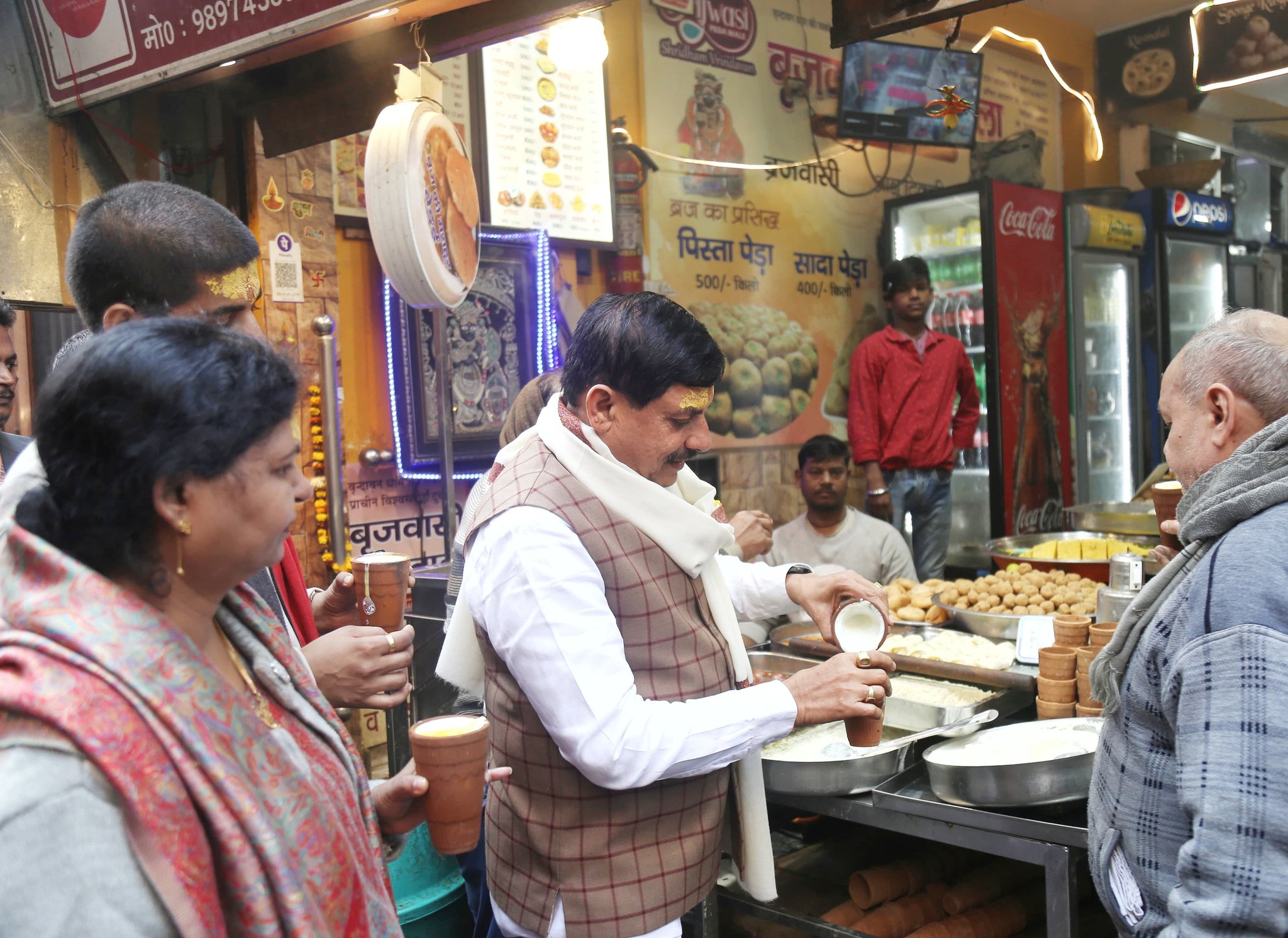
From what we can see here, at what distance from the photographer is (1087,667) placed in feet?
8.29

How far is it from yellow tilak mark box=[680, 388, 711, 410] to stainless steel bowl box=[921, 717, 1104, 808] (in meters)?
1.03

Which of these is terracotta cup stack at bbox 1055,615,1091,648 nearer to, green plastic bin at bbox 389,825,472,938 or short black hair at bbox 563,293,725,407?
short black hair at bbox 563,293,725,407

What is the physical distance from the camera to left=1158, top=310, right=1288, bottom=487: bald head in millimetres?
1618

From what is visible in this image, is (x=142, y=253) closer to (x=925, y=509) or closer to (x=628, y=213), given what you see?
(x=628, y=213)

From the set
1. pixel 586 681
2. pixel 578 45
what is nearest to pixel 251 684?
→ pixel 586 681

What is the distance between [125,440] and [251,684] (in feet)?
1.18

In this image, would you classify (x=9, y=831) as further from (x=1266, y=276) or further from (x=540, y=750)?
(x=1266, y=276)

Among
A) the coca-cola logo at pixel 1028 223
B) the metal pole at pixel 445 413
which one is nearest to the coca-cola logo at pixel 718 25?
the coca-cola logo at pixel 1028 223

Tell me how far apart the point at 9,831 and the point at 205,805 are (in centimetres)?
16

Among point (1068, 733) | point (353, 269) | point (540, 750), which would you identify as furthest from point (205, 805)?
point (353, 269)

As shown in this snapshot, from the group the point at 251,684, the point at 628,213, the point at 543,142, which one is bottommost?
the point at 251,684

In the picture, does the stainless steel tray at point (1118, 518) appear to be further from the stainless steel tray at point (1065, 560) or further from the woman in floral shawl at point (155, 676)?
the woman in floral shawl at point (155, 676)

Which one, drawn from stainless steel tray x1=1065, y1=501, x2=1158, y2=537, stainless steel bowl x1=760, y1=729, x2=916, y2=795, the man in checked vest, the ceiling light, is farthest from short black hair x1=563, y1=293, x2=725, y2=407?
stainless steel tray x1=1065, y1=501, x2=1158, y2=537

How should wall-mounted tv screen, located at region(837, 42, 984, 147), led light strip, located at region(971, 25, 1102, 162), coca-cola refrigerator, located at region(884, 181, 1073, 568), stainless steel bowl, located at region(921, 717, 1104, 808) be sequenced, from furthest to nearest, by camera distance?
coca-cola refrigerator, located at region(884, 181, 1073, 568), wall-mounted tv screen, located at region(837, 42, 984, 147), led light strip, located at region(971, 25, 1102, 162), stainless steel bowl, located at region(921, 717, 1104, 808)
